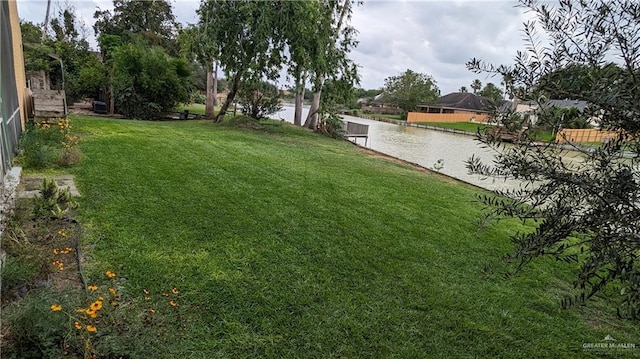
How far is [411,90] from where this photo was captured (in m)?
50.8

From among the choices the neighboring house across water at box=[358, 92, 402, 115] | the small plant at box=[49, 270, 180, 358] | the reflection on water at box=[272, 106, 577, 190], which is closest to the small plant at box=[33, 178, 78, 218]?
the small plant at box=[49, 270, 180, 358]

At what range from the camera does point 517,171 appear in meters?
→ 1.53

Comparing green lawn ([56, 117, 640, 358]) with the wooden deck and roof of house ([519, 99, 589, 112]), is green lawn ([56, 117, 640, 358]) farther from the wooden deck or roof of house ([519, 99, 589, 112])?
the wooden deck

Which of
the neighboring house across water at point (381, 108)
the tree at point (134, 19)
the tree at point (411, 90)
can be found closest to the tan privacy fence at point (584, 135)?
the tree at point (134, 19)

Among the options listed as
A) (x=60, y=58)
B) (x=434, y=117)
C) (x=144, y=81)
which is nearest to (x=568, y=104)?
(x=144, y=81)

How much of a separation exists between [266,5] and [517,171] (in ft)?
35.1

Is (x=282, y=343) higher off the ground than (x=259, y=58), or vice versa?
(x=259, y=58)

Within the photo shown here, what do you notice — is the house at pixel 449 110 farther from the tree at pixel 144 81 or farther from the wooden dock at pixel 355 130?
the tree at pixel 144 81

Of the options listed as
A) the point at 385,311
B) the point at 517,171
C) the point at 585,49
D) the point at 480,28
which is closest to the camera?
the point at 585,49

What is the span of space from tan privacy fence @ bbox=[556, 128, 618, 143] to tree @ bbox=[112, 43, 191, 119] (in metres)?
13.1

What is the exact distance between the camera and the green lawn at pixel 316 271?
7.38 ft

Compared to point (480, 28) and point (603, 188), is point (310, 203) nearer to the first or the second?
point (480, 28)

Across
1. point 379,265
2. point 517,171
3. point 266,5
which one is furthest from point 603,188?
point 266,5

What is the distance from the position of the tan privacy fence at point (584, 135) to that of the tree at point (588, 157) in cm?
4
